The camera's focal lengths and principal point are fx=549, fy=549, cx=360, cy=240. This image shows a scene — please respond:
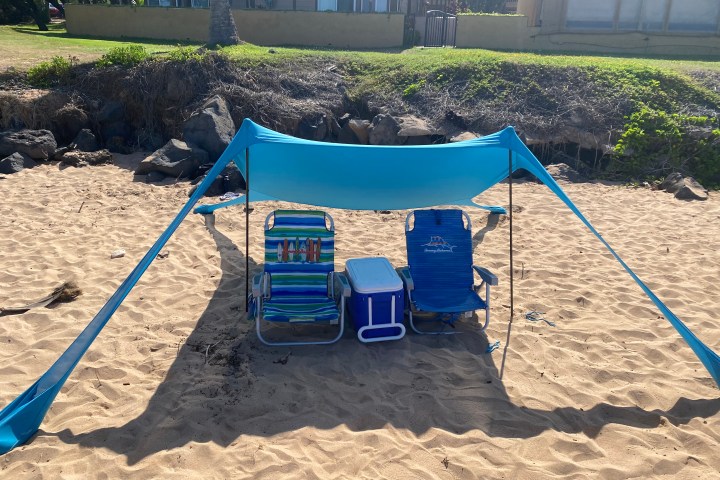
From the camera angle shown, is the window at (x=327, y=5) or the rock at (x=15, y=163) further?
the window at (x=327, y=5)

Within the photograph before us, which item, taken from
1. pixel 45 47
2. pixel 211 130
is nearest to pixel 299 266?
pixel 211 130

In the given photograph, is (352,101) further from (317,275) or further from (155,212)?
(317,275)

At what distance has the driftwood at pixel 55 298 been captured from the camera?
18.5 ft

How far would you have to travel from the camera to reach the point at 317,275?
543cm

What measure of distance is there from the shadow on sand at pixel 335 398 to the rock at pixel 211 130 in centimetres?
650

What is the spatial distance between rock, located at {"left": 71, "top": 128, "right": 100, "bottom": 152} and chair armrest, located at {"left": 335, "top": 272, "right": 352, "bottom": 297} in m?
8.58

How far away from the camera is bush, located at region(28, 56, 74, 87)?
1266 cm

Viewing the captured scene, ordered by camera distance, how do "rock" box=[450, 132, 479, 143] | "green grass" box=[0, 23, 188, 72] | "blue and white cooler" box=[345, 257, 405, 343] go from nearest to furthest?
"blue and white cooler" box=[345, 257, 405, 343] → "rock" box=[450, 132, 479, 143] → "green grass" box=[0, 23, 188, 72]

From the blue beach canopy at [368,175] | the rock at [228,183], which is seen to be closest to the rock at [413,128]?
the rock at [228,183]

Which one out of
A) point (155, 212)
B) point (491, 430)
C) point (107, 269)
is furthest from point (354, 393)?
point (155, 212)

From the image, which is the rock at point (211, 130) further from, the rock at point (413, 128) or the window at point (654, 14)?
the window at point (654, 14)

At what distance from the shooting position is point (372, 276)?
17.4 feet

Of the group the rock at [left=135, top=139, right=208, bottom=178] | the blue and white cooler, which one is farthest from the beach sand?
the rock at [left=135, top=139, right=208, bottom=178]

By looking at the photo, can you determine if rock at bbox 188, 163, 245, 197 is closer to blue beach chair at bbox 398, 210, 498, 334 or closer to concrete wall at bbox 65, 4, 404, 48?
blue beach chair at bbox 398, 210, 498, 334
